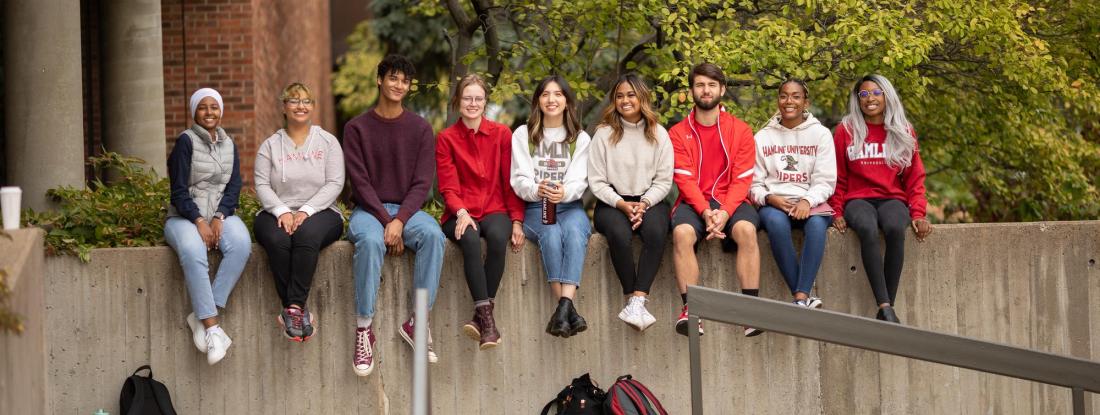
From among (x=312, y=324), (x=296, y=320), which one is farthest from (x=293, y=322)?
(x=312, y=324)

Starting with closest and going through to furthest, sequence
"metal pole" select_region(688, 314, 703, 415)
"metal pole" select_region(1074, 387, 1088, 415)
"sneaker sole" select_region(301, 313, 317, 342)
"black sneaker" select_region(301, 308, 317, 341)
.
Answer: "metal pole" select_region(688, 314, 703, 415) < "metal pole" select_region(1074, 387, 1088, 415) < "black sneaker" select_region(301, 308, 317, 341) < "sneaker sole" select_region(301, 313, 317, 342)

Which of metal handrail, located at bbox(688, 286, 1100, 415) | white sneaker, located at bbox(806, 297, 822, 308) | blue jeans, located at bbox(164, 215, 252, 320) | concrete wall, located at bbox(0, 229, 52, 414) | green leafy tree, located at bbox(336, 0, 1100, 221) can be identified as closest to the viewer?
concrete wall, located at bbox(0, 229, 52, 414)

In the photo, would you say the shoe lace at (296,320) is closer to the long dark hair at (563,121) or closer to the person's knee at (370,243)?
the person's knee at (370,243)

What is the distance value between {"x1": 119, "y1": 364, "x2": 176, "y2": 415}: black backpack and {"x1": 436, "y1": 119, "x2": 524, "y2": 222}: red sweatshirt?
1898 mm

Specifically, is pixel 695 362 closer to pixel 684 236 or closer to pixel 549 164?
pixel 684 236

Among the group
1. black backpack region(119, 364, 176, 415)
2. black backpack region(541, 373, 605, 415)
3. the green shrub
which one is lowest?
black backpack region(541, 373, 605, 415)

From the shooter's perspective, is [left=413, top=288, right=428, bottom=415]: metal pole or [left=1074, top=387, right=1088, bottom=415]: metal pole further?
[left=1074, top=387, right=1088, bottom=415]: metal pole

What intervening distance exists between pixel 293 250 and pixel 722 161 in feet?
8.37

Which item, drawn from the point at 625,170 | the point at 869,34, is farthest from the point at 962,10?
the point at 625,170

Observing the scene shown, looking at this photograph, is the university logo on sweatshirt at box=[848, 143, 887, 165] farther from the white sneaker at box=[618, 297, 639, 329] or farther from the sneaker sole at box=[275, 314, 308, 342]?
the sneaker sole at box=[275, 314, 308, 342]

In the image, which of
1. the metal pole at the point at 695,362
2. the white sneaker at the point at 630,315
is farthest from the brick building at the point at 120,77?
the metal pole at the point at 695,362

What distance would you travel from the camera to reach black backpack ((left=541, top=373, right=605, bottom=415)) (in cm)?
725

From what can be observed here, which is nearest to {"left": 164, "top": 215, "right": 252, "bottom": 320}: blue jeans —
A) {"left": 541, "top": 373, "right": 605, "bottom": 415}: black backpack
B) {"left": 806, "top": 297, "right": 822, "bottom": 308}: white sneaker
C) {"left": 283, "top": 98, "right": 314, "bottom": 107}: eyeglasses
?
{"left": 283, "top": 98, "right": 314, "bottom": 107}: eyeglasses

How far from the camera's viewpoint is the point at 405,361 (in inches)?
295
